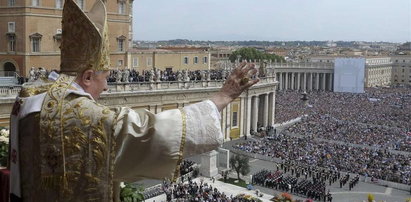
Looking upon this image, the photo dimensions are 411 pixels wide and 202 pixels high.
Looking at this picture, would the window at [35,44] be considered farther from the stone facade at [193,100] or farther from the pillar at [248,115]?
the pillar at [248,115]

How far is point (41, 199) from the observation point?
9.14 feet

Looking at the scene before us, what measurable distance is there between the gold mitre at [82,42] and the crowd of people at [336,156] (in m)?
30.2

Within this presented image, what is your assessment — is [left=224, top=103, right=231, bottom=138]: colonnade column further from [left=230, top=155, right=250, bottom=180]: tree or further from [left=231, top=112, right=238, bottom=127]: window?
[left=230, top=155, right=250, bottom=180]: tree

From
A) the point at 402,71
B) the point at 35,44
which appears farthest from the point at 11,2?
the point at 402,71

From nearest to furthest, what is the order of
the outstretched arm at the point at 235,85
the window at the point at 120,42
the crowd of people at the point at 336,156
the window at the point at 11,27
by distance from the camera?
1. the outstretched arm at the point at 235,85
2. the window at the point at 11,27
3. the crowd of people at the point at 336,156
4. the window at the point at 120,42

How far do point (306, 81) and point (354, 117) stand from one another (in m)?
44.1

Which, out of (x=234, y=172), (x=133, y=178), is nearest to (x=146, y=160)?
(x=133, y=178)

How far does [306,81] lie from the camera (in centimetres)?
10050

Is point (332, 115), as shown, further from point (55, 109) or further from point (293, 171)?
point (55, 109)

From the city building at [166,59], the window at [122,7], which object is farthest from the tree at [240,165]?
the window at [122,7]

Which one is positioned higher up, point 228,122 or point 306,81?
point 306,81

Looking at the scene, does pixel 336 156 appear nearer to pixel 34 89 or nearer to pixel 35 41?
pixel 35 41

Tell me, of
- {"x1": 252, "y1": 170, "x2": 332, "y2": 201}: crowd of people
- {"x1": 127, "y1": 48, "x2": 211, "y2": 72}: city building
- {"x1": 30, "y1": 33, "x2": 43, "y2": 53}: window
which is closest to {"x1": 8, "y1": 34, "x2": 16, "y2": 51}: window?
{"x1": 30, "y1": 33, "x2": 43, "y2": 53}: window

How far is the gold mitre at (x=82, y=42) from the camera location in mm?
2939
